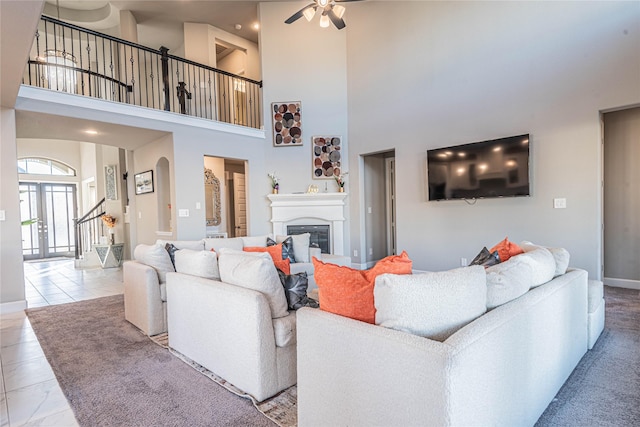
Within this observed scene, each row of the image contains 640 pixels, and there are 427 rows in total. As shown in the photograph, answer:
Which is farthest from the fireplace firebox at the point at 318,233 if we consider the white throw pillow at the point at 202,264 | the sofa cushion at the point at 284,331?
the sofa cushion at the point at 284,331

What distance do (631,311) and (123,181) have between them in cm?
891

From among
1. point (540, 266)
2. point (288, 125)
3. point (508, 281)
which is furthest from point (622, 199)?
point (288, 125)

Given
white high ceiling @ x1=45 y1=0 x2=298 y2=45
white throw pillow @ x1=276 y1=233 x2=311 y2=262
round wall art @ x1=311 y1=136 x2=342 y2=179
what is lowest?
white throw pillow @ x1=276 y1=233 x2=311 y2=262

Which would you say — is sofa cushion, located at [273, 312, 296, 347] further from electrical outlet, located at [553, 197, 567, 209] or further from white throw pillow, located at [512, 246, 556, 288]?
electrical outlet, located at [553, 197, 567, 209]

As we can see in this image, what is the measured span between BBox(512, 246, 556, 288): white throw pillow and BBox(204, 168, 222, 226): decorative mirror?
249 inches

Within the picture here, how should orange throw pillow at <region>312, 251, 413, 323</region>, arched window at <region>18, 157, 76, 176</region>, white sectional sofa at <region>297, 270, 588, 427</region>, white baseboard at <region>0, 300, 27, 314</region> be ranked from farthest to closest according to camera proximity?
arched window at <region>18, 157, 76, 176</region> < white baseboard at <region>0, 300, 27, 314</region> < orange throw pillow at <region>312, 251, 413, 323</region> < white sectional sofa at <region>297, 270, 588, 427</region>

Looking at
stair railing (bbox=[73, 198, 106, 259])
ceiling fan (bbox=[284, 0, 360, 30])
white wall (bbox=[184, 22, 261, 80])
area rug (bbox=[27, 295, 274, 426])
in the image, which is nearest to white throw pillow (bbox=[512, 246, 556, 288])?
area rug (bbox=[27, 295, 274, 426])

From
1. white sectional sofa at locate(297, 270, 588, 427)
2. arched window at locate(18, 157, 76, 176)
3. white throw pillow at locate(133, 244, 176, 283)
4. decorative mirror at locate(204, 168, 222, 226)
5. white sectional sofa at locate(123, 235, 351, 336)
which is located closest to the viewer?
white sectional sofa at locate(297, 270, 588, 427)

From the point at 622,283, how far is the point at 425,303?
4.69 meters

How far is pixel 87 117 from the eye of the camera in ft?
14.5

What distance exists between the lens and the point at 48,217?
946 cm

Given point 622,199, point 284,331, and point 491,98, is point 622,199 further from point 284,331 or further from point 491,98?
point 284,331

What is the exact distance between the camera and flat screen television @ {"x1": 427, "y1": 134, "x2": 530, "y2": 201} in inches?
166

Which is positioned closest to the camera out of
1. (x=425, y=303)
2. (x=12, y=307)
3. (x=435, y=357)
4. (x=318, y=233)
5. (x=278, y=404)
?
(x=435, y=357)
